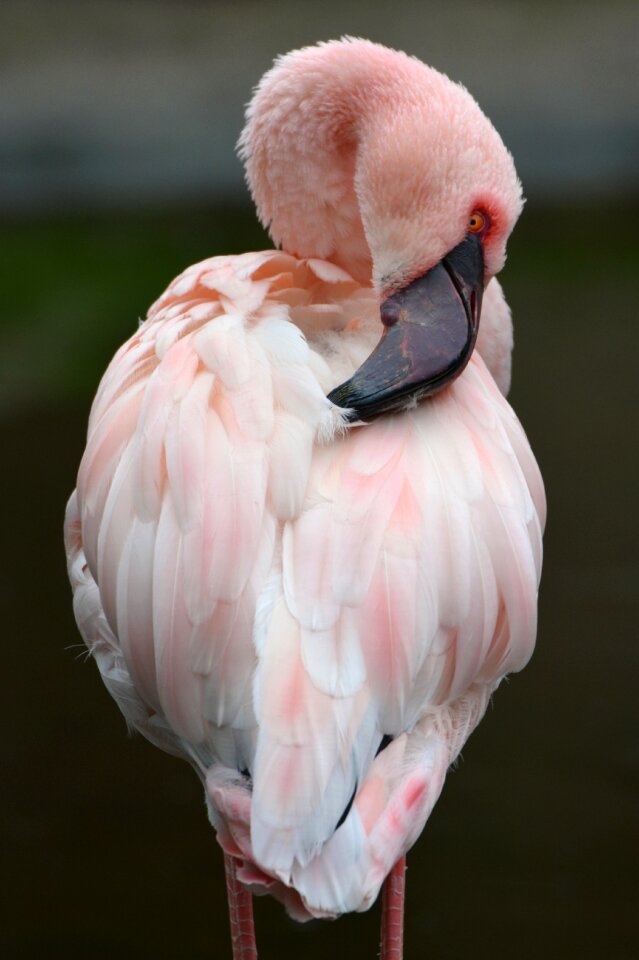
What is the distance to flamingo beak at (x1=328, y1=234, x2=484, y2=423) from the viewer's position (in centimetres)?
189

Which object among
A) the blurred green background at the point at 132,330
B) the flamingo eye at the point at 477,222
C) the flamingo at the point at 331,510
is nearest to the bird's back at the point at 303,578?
the flamingo at the point at 331,510

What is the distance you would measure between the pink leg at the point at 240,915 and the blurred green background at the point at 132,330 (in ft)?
1.86

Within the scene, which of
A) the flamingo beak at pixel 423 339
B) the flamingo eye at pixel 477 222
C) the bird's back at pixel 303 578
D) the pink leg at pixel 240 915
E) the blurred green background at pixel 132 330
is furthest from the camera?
the blurred green background at pixel 132 330

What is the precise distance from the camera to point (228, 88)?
26.2ft

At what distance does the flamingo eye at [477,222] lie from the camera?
79.8 inches

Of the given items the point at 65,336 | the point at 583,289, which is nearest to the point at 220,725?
the point at 65,336

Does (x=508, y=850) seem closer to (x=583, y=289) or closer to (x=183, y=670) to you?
(x=183, y=670)

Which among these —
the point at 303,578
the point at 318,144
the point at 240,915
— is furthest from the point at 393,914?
the point at 318,144

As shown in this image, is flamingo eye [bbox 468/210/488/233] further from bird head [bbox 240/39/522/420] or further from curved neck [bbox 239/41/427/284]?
curved neck [bbox 239/41/427/284]

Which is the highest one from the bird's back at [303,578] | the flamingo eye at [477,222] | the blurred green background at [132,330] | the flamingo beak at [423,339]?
the flamingo eye at [477,222]

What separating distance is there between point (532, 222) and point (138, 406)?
613 cm

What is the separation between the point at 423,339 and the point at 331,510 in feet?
1.07

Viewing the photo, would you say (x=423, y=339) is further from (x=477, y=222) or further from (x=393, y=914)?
(x=393, y=914)

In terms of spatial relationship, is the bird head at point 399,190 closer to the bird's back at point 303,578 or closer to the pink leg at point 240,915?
the bird's back at point 303,578
